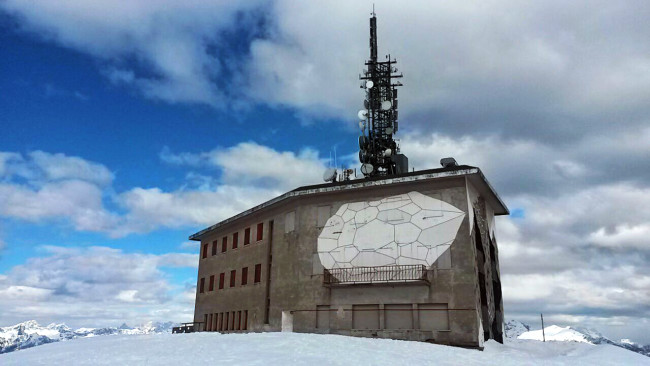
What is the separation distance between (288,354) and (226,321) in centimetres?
2301

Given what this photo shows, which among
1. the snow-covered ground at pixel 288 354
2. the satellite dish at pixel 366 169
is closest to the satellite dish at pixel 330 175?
the satellite dish at pixel 366 169

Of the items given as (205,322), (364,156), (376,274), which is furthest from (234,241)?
(376,274)

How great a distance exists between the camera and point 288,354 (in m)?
18.7

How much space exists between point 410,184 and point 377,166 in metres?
19.0

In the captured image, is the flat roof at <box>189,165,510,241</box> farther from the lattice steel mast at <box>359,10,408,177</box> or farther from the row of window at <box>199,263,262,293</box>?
the lattice steel mast at <box>359,10,408,177</box>

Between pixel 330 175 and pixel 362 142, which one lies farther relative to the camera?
pixel 362 142

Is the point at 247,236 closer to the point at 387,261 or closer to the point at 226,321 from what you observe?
the point at 226,321

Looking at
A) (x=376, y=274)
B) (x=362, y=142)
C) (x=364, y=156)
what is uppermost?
(x=362, y=142)

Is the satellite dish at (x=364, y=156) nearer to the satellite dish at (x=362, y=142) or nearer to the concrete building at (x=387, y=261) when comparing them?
the satellite dish at (x=362, y=142)

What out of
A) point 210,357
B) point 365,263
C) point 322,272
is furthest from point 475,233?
point 210,357

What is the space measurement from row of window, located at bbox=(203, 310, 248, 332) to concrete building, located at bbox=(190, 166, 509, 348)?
52 cm

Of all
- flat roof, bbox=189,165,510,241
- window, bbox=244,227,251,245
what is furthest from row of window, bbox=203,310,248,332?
flat roof, bbox=189,165,510,241

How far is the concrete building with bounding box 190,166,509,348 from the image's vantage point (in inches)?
1064

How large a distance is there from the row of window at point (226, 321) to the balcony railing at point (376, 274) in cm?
1040
